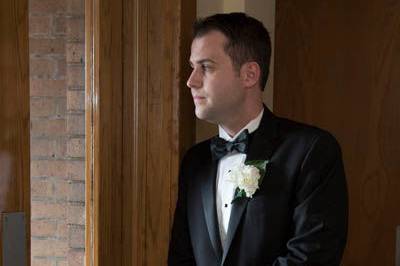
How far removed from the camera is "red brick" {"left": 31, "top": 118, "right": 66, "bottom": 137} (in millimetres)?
1762

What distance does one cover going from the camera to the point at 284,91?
2379 millimetres

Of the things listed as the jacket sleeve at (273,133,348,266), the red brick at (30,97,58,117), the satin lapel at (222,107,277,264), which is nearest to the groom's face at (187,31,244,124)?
the satin lapel at (222,107,277,264)

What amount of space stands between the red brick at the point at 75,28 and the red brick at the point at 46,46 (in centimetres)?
5

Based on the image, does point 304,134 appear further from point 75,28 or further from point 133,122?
point 75,28

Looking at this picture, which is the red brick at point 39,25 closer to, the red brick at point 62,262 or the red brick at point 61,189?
the red brick at point 61,189

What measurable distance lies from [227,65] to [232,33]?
0.34ft

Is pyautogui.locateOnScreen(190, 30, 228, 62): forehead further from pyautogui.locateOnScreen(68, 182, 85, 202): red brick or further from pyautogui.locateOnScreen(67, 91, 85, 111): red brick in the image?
pyautogui.locateOnScreen(68, 182, 85, 202): red brick

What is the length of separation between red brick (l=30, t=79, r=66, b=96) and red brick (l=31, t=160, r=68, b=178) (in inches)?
9.4

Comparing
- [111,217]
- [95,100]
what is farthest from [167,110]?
[111,217]

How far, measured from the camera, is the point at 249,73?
5.31ft

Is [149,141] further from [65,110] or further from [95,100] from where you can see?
[65,110]

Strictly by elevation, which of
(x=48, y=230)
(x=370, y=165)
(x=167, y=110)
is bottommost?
(x=48, y=230)

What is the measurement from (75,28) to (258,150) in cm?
87

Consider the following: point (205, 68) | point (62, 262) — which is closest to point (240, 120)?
point (205, 68)
